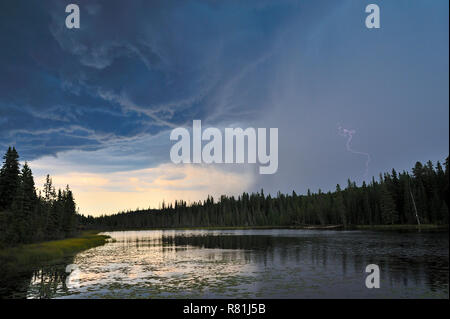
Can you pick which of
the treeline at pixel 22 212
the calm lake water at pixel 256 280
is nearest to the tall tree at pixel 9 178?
the treeline at pixel 22 212

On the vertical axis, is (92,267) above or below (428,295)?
below

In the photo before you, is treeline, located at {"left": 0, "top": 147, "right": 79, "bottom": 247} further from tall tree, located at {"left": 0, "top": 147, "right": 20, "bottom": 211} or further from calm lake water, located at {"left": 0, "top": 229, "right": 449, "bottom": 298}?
calm lake water, located at {"left": 0, "top": 229, "right": 449, "bottom": 298}

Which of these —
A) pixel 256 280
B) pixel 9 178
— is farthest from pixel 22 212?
pixel 256 280

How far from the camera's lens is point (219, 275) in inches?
1383

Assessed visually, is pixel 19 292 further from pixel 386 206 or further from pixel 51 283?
pixel 386 206

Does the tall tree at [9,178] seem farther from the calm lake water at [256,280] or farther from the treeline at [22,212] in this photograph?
the calm lake water at [256,280]

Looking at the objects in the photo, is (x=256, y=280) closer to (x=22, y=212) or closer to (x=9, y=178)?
(x=22, y=212)

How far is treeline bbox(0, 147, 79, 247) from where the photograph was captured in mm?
66963

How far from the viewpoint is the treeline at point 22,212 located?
6696 centimetres

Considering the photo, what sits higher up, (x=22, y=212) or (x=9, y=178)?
(x=9, y=178)

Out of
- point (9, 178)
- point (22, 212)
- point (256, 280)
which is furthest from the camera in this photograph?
point (9, 178)

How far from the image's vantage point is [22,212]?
74688 millimetres

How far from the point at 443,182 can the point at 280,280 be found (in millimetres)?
129736
